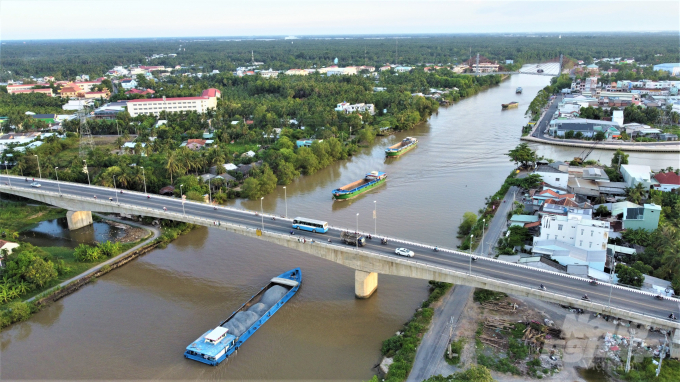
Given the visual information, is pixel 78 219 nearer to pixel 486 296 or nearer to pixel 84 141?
pixel 84 141

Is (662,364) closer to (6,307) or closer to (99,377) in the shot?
(99,377)

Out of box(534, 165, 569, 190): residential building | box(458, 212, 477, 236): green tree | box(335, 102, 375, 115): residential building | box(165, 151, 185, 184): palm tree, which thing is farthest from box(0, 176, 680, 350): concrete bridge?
box(335, 102, 375, 115): residential building

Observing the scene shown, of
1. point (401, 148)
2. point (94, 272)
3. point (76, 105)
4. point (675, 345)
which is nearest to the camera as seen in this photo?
point (675, 345)

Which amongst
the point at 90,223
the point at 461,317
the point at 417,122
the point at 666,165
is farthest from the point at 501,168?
the point at 90,223

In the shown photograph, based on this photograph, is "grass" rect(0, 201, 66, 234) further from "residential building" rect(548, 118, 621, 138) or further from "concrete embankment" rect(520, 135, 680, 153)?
"residential building" rect(548, 118, 621, 138)

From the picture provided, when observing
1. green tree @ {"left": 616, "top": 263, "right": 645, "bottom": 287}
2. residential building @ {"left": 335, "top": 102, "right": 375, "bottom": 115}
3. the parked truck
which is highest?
residential building @ {"left": 335, "top": 102, "right": 375, "bottom": 115}

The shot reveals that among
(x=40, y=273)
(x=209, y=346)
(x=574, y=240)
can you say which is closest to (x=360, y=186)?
(x=574, y=240)
